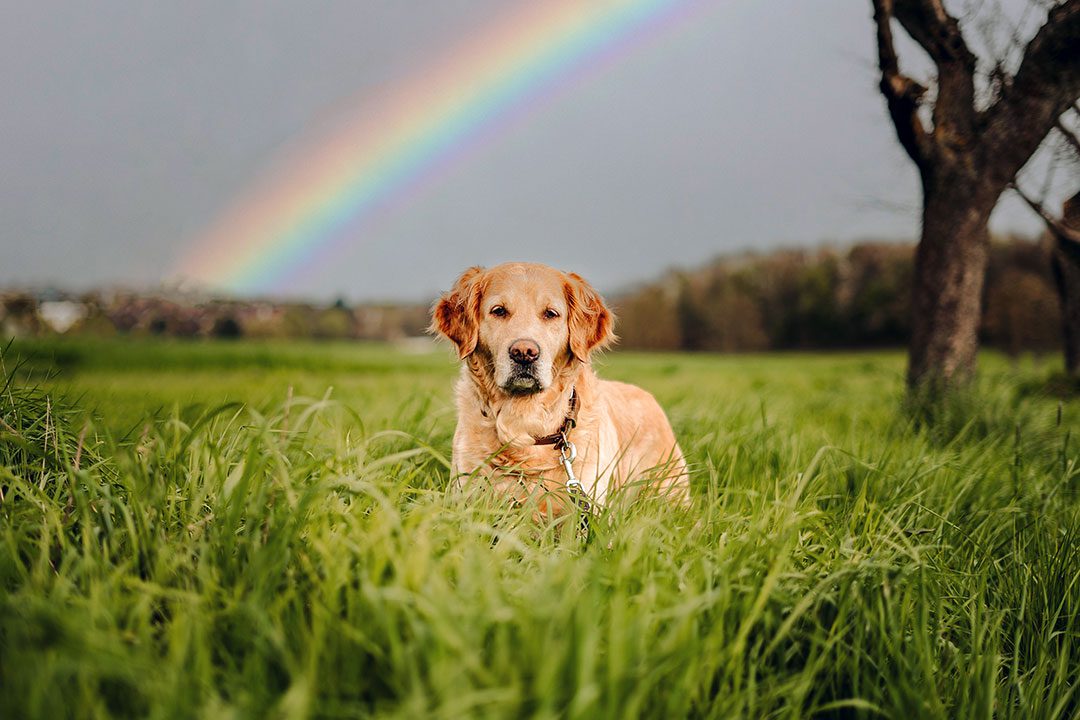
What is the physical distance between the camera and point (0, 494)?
6.33 ft

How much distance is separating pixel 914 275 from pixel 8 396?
22.7ft

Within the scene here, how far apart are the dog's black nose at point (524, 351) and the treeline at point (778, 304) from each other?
38.9 m

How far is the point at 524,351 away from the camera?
2.88 meters

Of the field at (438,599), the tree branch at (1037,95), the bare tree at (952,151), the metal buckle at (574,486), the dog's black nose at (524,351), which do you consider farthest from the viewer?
the bare tree at (952,151)

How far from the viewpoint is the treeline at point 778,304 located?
1763 inches

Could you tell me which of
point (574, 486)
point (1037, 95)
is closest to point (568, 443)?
point (574, 486)

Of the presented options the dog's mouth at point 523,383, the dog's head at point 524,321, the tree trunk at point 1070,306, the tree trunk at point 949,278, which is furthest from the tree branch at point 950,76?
the dog's mouth at point 523,383

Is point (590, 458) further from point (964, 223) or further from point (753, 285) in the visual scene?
point (753, 285)

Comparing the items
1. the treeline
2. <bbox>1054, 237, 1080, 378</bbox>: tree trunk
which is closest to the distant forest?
the treeline

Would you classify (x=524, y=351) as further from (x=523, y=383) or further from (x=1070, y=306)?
(x=1070, y=306)

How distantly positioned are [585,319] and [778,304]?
5252 cm

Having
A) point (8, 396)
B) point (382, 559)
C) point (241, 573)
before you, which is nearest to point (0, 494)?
point (8, 396)

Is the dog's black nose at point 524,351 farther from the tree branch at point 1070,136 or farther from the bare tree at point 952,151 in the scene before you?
the tree branch at point 1070,136

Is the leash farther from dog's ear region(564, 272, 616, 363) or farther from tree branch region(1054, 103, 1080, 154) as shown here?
tree branch region(1054, 103, 1080, 154)
